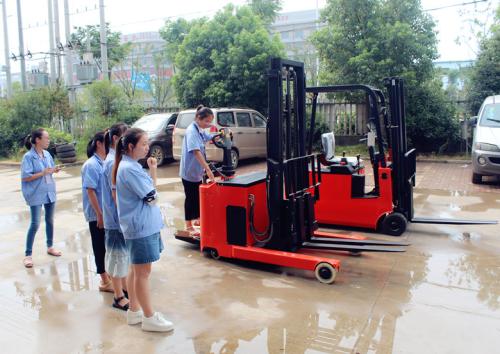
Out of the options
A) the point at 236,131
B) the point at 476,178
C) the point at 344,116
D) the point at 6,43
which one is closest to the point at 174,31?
the point at 6,43

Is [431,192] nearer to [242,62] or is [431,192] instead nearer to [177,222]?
[177,222]

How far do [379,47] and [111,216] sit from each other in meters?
11.7

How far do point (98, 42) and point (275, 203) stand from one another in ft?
88.8

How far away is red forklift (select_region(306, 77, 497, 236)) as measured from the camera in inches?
255

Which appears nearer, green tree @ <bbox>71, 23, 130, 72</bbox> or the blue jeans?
the blue jeans

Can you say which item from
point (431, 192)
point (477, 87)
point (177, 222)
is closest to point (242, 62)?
point (477, 87)

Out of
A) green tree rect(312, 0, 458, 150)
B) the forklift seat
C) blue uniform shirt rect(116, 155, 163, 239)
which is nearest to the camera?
blue uniform shirt rect(116, 155, 163, 239)

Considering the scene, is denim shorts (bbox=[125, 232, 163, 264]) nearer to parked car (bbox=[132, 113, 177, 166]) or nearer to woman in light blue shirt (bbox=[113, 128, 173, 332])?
woman in light blue shirt (bbox=[113, 128, 173, 332])

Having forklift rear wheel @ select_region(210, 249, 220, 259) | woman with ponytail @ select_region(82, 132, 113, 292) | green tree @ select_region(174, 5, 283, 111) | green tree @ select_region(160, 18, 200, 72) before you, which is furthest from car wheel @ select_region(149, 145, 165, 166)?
green tree @ select_region(160, 18, 200, 72)

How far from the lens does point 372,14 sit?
46.9 feet

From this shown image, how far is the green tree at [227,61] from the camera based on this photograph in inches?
639

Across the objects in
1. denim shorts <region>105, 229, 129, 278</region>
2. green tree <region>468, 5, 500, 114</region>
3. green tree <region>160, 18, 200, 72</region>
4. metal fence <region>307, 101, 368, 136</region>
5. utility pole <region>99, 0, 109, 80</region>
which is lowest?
denim shorts <region>105, 229, 129, 278</region>

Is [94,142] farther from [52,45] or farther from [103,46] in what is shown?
[52,45]

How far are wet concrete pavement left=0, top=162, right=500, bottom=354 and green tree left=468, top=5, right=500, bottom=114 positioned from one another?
8.87 meters
